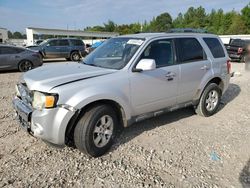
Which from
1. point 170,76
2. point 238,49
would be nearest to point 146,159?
point 170,76

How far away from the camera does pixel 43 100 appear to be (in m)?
3.25

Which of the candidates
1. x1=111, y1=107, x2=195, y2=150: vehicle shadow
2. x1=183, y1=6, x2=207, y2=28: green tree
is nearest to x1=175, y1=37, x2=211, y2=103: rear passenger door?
x1=111, y1=107, x2=195, y2=150: vehicle shadow

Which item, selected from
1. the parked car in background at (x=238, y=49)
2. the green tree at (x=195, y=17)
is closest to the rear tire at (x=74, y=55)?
the parked car in background at (x=238, y=49)

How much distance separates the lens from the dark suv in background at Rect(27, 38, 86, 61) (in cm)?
1725

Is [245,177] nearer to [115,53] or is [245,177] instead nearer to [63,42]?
[115,53]

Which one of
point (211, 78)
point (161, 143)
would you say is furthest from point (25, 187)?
point (211, 78)

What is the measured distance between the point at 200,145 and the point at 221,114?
1949 millimetres

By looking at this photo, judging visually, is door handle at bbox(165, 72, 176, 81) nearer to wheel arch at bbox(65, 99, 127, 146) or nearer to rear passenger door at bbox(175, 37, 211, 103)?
rear passenger door at bbox(175, 37, 211, 103)

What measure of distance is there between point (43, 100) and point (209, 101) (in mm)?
3770

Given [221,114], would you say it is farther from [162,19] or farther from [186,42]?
[162,19]

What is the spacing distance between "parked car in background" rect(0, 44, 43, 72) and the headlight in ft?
30.5

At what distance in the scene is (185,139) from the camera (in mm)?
4379

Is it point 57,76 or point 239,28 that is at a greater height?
point 239,28

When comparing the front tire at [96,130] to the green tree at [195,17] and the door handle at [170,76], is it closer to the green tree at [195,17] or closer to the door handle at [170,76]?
the door handle at [170,76]
